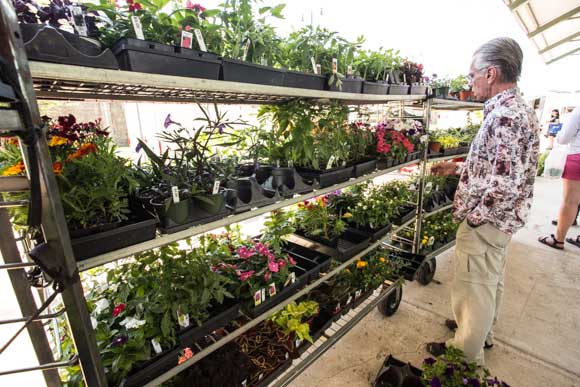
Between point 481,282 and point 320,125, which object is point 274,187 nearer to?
point 320,125

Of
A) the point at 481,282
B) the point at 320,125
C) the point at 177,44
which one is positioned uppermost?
the point at 177,44

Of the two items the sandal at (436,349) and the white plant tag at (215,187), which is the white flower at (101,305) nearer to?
the white plant tag at (215,187)

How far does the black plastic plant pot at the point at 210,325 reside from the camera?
3.99ft

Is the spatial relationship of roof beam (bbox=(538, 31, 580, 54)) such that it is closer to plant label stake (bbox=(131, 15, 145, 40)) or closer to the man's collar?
the man's collar

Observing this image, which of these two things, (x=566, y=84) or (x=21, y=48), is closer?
(x=21, y=48)

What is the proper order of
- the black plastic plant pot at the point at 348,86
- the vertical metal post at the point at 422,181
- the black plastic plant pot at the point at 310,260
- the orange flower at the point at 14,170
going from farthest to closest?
the vertical metal post at the point at 422,181 < the black plastic plant pot at the point at 310,260 < the black plastic plant pot at the point at 348,86 < the orange flower at the point at 14,170

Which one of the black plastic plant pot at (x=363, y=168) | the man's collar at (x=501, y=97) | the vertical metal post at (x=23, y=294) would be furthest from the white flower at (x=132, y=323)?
the man's collar at (x=501, y=97)

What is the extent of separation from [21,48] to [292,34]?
1.31 metres

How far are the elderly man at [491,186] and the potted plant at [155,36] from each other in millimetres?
1564

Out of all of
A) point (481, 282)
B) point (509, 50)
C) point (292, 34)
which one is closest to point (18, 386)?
point (292, 34)

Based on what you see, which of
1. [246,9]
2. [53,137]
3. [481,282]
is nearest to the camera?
[53,137]

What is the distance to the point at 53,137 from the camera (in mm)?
869

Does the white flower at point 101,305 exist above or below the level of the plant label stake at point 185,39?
below

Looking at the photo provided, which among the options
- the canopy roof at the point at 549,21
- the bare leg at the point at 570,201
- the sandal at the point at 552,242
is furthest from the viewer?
the canopy roof at the point at 549,21
